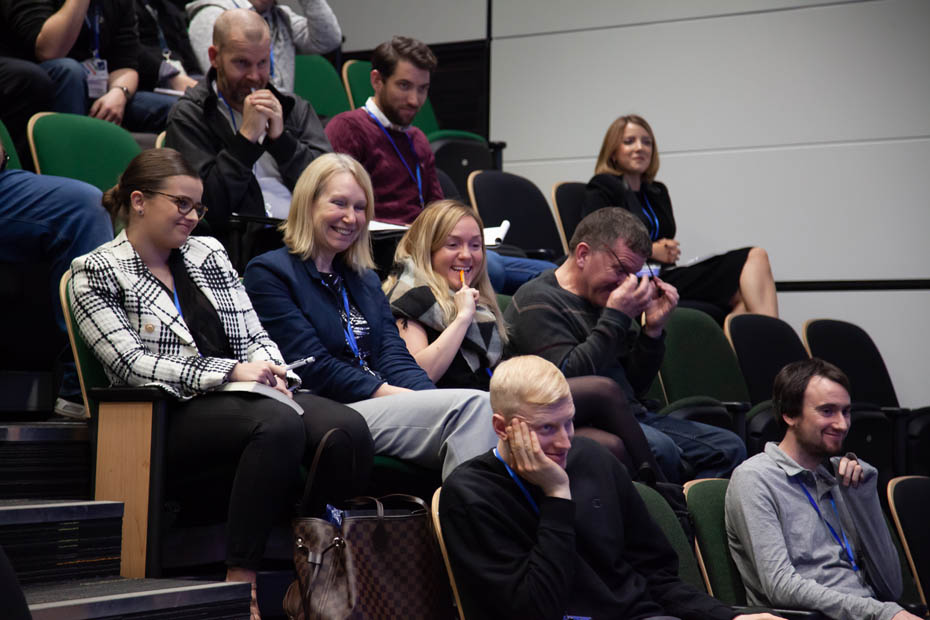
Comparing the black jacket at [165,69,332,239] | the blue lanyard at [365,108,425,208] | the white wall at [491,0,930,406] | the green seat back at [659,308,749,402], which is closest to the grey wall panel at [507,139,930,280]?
the white wall at [491,0,930,406]

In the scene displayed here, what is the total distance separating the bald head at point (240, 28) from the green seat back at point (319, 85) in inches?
79.7

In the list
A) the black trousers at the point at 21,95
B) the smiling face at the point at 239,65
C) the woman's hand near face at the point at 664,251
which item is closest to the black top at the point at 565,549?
the smiling face at the point at 239,65

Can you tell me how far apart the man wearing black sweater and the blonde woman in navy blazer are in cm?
37

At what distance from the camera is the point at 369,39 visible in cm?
633

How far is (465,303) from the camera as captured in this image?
3035mm

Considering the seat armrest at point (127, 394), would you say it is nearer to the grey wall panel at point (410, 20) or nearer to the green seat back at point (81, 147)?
the green seat back at point (81, 147)

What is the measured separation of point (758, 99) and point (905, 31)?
→ 73cm

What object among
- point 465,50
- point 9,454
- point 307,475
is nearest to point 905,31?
point 465,50

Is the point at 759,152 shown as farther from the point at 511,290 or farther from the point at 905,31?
the point at 511,290

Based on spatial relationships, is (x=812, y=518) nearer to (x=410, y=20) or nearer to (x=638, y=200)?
(x=638, y=200)

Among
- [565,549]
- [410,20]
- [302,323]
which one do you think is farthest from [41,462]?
[410,20]

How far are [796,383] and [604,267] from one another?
0.62 metres

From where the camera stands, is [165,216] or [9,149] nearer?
[165,216]

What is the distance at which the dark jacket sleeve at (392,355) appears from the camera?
2.83 meters
